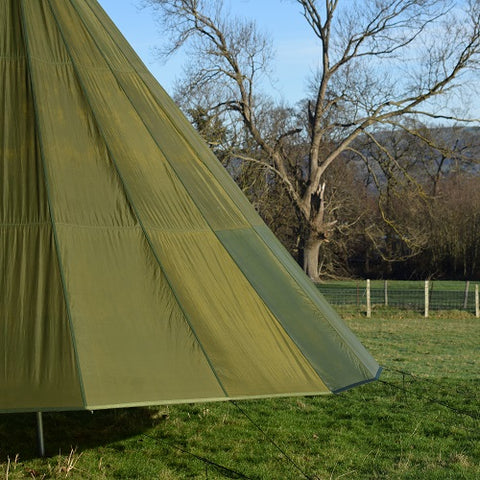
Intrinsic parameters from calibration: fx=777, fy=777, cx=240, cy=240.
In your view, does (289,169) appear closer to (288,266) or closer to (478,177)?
(478,177)

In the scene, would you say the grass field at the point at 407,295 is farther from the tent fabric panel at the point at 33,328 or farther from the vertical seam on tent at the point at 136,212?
the tent fabric panel at the point at 33,328

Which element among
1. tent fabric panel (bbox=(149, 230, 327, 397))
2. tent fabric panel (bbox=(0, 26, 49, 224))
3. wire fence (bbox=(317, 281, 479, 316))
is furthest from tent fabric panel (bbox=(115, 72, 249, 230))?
wire fence (bbox=(317, 281, 479, 316))

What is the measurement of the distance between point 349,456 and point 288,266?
141 centimetres

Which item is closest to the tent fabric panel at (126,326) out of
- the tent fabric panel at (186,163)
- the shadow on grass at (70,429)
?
the tent fabric panel at (186,163)

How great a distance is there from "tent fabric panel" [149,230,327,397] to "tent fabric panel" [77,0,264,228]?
325 millimetres

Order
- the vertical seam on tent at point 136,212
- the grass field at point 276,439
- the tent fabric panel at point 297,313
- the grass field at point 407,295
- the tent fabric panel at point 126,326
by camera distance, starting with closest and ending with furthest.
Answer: the tent fabric panel at point 126,326 → the vertical seam on tent at point 136,212 → the tent fabric panel at point 297,313 → the grass field at point 276,439 → the grass field at point 407,295

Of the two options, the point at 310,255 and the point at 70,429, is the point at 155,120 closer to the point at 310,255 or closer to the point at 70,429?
the point at 70,429

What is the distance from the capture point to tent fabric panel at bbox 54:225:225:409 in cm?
427

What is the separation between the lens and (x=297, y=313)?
202 inches

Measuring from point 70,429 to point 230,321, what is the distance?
6.75ft

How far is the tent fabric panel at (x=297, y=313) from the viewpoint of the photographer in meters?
4.90

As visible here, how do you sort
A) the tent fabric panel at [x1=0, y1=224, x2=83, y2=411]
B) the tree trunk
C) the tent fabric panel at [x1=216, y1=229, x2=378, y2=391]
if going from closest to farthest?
the tent fabric panel at [x1=0, y1=224, x2=83, y2=411] → the tent fabric panel at [x1=216, y1=229, x2=378, y2=391] → the tree trunk

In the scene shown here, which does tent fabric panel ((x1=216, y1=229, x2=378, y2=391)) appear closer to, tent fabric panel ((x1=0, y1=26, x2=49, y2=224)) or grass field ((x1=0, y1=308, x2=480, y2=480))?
grass field ((x1=0, y1=308, x2=480, y2=480))

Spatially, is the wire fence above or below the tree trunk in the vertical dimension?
below
